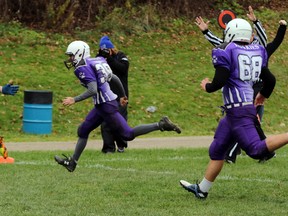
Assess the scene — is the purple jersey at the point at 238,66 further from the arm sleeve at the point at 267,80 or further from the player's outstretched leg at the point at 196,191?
the player's outstretched leg at the point at 196,191

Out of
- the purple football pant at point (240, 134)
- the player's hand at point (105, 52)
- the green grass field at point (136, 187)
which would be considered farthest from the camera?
the player's hand at point (105, 52)

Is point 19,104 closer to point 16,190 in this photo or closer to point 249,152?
point 16,190

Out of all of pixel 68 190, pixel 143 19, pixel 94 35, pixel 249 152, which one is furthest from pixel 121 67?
Answer: pixel 143 19

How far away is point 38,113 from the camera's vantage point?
54.3ft

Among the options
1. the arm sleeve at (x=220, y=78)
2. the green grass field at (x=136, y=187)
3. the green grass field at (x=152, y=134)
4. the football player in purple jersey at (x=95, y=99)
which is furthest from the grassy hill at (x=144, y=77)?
the arm sleeve at (x=220, y=78)

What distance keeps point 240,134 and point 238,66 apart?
71 centimetres

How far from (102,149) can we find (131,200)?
5171 millimetres

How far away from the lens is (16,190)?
353 inches

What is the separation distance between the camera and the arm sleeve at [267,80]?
28.4 ft

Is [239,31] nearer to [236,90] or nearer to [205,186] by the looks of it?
[236,90]

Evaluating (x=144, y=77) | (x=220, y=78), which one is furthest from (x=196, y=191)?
(x=144, y=77)

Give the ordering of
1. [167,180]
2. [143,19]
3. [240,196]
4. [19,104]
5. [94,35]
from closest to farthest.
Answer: [240,196], [167,180], [19,104], [94,35], [143,19]

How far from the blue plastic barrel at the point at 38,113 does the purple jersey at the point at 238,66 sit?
8688mm

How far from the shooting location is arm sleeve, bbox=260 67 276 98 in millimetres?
8648
